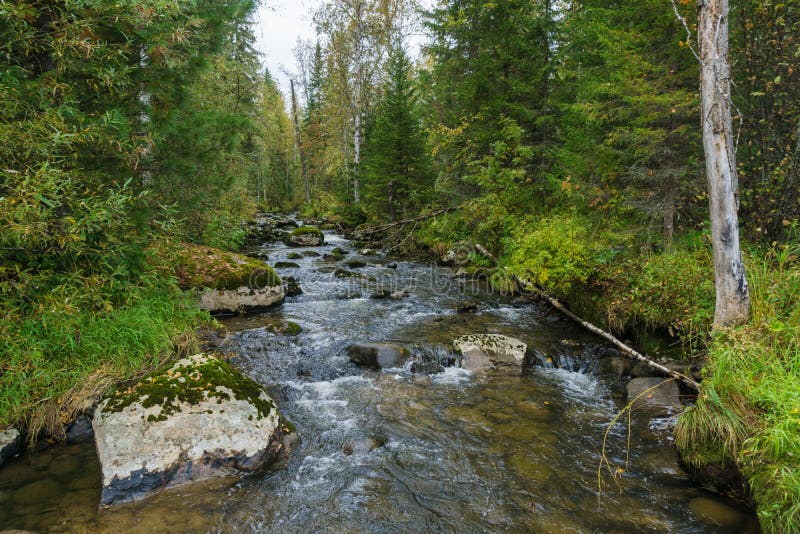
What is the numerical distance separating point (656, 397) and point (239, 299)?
324 inches

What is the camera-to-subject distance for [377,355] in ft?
22.3

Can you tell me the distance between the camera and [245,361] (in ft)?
21.6

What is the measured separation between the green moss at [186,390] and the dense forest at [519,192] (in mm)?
791

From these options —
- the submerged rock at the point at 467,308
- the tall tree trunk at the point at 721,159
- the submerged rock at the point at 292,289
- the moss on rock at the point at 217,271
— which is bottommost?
the submerged rock at the point at 467,308

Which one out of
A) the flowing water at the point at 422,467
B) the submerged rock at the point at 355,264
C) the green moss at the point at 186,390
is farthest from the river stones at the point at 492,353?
the submerged rock at the point at 355,264

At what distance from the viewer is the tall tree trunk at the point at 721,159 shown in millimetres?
4238

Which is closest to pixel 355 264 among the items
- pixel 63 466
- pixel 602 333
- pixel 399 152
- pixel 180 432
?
pixel 399 152

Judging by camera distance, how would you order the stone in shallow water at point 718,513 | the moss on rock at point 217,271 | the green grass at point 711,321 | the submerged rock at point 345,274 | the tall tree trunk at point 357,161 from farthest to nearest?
the tall tree trunk at point 357,161, the submerged rock at point 345,274, the moss on rock at point 217,271, the stone in shallow water at point 718,513, the green grass at point 711,321

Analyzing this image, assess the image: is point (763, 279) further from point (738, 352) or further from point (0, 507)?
point (0, 507)

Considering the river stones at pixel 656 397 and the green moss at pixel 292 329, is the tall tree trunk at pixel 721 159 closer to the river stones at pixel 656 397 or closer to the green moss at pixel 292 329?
the river stones at pixel 656 397

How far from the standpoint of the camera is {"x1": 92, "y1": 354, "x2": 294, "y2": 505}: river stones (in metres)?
3.61

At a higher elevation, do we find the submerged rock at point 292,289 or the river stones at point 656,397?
the submerged rock at point 292,289

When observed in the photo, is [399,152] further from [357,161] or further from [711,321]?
[711,321]

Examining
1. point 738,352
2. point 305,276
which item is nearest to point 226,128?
point 305,276
